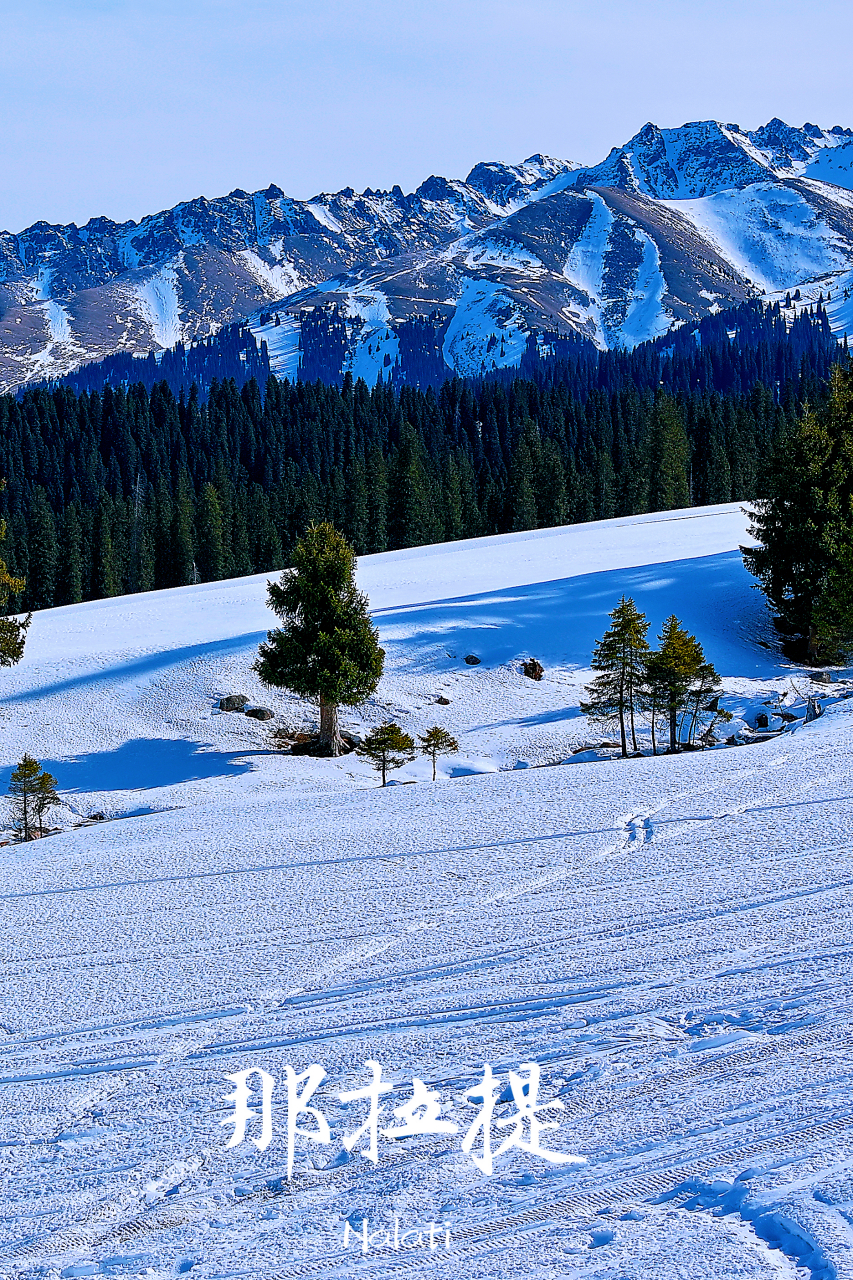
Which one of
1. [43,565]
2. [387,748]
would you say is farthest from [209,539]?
[387,748]

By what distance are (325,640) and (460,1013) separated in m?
23.2

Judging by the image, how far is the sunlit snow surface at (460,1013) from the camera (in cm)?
587

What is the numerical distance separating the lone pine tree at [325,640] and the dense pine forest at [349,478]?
5946cm

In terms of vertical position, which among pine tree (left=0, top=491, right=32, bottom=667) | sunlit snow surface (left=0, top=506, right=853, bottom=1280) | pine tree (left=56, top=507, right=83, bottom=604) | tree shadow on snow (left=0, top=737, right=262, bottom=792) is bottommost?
tree shadow on snow (left=0, top=737, right=262, bottom=792)

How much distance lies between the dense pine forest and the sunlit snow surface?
245ft

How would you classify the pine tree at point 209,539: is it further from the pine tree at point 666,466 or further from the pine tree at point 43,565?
the pine tree at point 666,466

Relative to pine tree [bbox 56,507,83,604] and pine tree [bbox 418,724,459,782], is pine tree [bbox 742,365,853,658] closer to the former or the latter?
pine tree [bbox 418,724,459,782]

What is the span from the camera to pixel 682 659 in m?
30.1

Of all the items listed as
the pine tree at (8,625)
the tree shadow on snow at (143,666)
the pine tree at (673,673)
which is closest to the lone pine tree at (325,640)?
the tree shadow on snow at (143,666)

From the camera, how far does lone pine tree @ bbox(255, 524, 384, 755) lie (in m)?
31.7

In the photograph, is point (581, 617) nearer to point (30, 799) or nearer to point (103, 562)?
point (30, 799)

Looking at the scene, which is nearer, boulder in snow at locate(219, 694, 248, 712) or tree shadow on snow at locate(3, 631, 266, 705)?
boulder in snow at locate(219, 694, 248, 712)

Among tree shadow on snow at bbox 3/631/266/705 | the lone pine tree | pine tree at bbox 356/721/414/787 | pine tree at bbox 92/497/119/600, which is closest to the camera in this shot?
pine tree at bbox 356/721/414/787

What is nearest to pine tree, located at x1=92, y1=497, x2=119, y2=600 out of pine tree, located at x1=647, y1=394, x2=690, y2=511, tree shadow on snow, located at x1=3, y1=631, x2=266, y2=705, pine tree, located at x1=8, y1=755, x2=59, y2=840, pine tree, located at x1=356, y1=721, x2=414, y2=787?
pine tree, located at x1=647, y1=394, x2=690, y2=511
